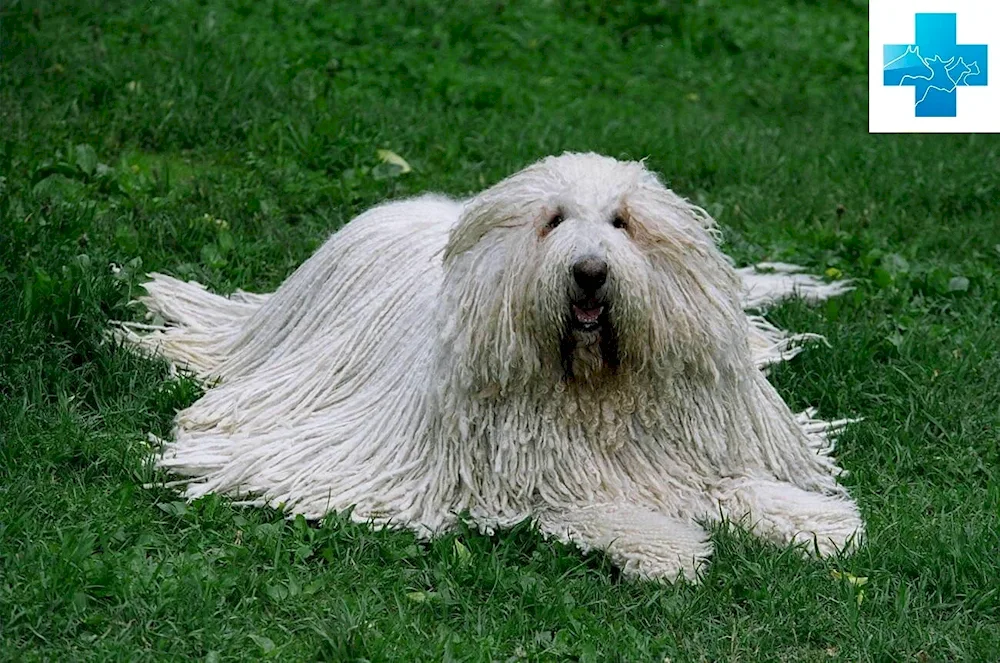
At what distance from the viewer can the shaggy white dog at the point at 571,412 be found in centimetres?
424

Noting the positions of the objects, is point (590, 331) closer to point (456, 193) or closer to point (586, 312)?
point (586, 312)

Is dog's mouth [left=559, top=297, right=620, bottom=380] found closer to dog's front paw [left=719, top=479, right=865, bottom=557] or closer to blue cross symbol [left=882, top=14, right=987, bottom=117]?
dog's front paw [left=719, top=479, right=865, bottom=557]

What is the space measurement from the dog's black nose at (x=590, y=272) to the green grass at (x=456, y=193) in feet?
2.42

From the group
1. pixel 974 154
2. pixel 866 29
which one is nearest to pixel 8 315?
pixel 974 154

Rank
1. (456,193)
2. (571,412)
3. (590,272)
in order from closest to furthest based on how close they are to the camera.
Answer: (590,272), (571,412), (456,193)

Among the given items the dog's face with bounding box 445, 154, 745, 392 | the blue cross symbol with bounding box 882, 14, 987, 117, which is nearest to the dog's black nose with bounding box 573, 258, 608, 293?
the dog's face with bounding box 445, 154, 745, 392

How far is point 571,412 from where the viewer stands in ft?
14.5

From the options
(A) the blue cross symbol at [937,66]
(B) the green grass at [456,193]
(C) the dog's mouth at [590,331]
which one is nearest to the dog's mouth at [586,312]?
(C) the dog's mouth at [590,331]

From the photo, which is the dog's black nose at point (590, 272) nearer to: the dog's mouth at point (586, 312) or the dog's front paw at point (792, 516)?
the dog's mouth at point (586, 312)

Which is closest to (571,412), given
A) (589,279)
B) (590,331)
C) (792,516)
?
(590,331)

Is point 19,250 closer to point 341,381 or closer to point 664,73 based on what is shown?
point 341,381

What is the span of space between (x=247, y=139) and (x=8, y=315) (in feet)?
7.04

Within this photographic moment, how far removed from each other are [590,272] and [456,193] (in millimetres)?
3100

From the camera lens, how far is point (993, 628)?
13.2ft
